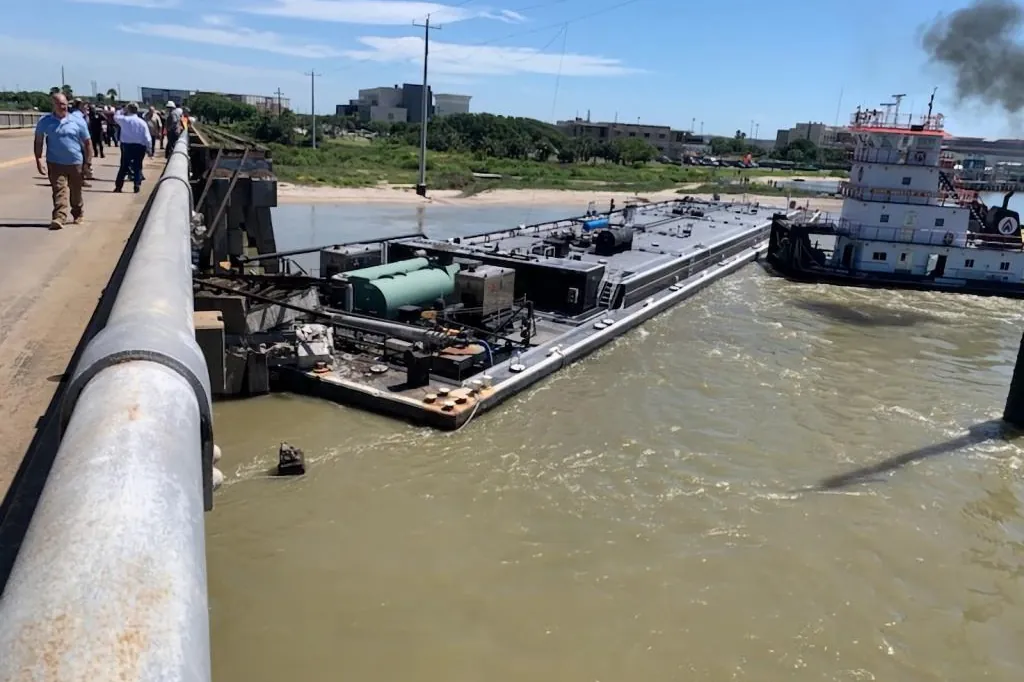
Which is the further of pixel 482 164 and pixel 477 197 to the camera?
pixel 482 164

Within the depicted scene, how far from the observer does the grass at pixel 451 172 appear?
75.1 meters

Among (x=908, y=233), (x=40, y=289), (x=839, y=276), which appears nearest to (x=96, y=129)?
(x=40, y=289)

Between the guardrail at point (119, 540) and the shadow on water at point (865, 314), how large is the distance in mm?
29777

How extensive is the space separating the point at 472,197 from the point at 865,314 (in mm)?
47406

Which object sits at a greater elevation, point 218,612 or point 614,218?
point 614,218

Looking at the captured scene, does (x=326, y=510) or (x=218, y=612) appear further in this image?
(x=326, y=510)

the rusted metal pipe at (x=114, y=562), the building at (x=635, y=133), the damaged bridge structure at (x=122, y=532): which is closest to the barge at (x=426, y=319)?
the damaged bridge structure at (x=122, y=532)

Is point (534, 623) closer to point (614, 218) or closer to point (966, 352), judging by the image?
point (966, 352)

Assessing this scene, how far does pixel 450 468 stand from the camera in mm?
14289

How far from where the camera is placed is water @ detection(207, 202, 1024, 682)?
9.95 m

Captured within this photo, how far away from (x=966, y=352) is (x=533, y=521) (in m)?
20.0

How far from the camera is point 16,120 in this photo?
41.8 meters

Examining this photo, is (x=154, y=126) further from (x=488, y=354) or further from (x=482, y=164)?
(x=482, y=164)

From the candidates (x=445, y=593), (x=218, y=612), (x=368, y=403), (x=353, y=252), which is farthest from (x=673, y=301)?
(x=218, y=612)
